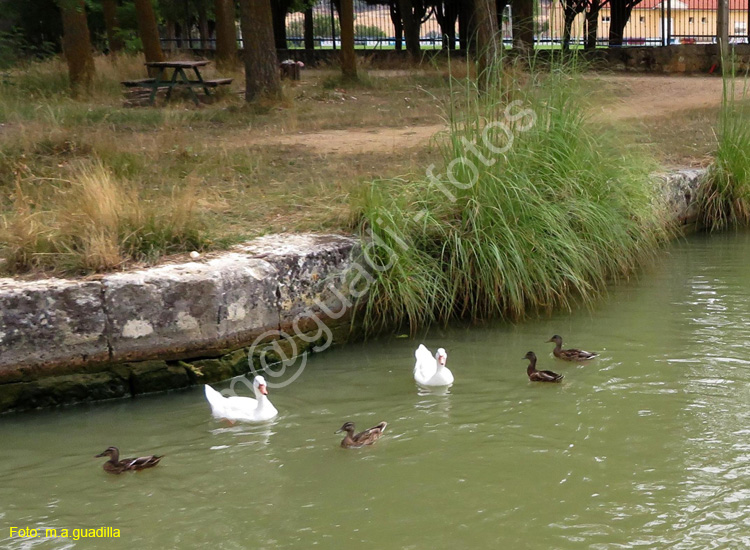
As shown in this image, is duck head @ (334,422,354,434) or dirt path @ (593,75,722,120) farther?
dirt path @ (593,75,722,120)

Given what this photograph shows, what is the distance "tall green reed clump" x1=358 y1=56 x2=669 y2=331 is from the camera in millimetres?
6910

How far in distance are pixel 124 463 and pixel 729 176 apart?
7.55m

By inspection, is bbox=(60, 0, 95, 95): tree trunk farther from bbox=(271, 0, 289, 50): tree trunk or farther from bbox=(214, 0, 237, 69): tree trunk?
bbox=(271, 0, 289, 50): tree trunk

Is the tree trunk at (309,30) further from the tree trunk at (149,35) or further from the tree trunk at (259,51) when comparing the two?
the tree trunk at (259,51)

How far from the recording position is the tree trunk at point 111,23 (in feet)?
68.2

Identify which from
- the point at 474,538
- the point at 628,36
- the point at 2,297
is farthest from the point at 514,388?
the point at 628,36

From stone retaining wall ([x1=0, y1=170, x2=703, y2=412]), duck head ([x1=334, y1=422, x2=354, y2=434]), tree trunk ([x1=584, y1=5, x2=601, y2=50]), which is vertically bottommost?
duck head ([x1=334, y1=422, x2=354, y2=434])

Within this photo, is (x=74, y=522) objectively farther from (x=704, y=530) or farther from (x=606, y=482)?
(x=704, y=530)

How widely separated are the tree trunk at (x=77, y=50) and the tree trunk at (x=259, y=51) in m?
3.21

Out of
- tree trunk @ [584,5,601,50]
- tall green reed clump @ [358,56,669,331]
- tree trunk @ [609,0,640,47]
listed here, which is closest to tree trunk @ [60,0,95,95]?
tree trunk @ [584,5,601,50]

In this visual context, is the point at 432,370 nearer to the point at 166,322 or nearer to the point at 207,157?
the point at 166,322

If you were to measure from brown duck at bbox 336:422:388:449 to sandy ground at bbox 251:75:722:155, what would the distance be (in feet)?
14.8

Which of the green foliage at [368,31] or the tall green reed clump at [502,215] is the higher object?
the green foliage at [368,31]

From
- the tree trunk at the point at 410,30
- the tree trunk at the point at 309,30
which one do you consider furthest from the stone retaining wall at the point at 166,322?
the tree trunk at the point at 309,30
